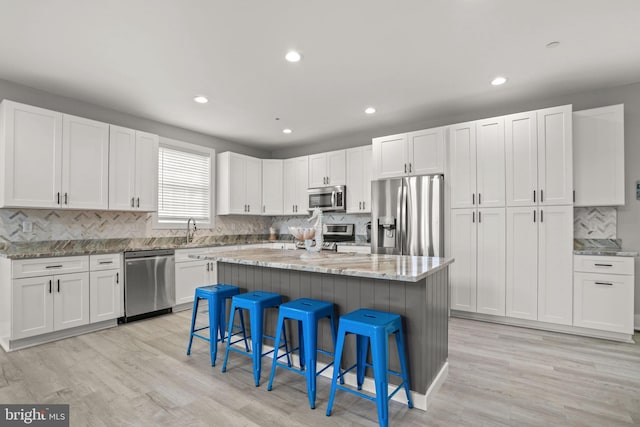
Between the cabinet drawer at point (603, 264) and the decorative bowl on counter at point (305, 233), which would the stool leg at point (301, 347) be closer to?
the decorative bowl on counter at point (305, 233)

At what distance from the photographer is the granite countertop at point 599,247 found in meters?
3.23

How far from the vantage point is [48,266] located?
3.17 m

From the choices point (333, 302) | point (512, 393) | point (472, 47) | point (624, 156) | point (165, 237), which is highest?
point (472, 47)

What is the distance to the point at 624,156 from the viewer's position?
355 cm

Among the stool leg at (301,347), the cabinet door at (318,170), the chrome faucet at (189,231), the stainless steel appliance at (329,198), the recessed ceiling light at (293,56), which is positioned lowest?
the stool leg at (301,347)

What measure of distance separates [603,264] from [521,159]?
4.51 feet

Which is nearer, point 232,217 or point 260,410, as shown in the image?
point 260,410

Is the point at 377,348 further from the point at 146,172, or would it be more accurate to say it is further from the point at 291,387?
the point at 146,172

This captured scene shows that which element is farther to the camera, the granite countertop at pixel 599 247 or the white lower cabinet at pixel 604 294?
the granite countertop at pixel 599 247

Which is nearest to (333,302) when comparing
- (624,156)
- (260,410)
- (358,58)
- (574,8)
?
(260,410)

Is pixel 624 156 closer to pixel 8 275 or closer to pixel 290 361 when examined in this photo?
pixel 290 361

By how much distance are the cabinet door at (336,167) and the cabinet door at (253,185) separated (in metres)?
1.43

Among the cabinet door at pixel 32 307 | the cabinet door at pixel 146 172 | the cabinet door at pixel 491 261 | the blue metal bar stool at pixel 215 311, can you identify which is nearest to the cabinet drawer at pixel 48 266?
the cabinet door at pixel 32 307

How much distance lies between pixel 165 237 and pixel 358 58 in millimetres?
3816
